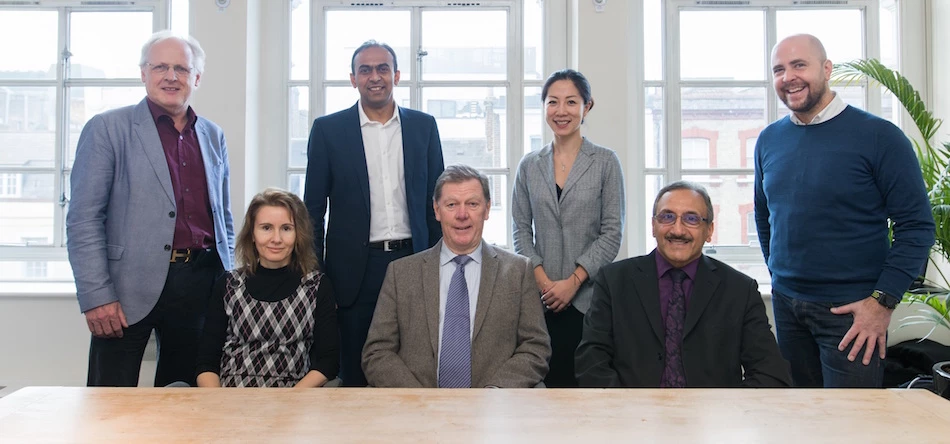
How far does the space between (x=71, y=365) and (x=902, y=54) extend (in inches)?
187

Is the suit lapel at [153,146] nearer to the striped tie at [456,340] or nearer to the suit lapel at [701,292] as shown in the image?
the striped tie at [456,340]

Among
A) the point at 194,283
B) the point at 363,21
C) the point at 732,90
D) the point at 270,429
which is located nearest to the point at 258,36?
the point at 363,21

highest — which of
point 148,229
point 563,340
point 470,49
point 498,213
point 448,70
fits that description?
point 470,49

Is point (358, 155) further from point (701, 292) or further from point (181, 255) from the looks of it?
point (701, 292)

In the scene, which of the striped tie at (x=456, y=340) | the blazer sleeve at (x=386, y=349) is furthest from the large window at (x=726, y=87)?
the blazer sleeve at (x=386, y=349)

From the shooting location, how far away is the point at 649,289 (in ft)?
6.65

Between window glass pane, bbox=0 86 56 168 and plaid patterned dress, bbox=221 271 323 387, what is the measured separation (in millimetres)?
2326

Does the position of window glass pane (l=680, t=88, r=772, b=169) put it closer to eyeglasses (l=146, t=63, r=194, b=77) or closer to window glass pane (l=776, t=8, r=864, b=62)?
window glass pane (l=776, t=8, r=864, b=62)

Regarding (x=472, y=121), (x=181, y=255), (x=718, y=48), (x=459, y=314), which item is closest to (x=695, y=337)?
(x=459, y=314)

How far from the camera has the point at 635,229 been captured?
147 inches

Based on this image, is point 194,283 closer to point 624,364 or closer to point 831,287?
point 624,364

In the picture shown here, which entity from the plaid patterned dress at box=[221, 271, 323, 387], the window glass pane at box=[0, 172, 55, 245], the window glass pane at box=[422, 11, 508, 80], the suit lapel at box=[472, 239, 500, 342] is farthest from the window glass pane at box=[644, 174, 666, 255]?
the window glass pane at box=[0, 172, 55, 245]

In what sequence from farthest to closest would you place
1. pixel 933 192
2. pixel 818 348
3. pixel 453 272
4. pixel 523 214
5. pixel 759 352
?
pixel 933 192 → pixel 523 214 → pixel 818 348 → pixel 453 272 → pixel 759 352

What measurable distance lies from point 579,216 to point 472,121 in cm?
148
